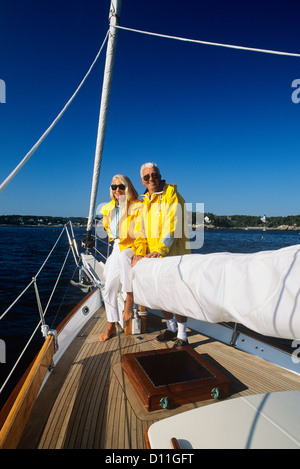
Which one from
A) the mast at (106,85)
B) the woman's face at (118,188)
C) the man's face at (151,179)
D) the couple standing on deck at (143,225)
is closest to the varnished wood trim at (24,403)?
the couple standing on deck at (143,225)

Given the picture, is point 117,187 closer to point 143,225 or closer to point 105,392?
point 143,225

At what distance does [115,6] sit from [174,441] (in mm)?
3714

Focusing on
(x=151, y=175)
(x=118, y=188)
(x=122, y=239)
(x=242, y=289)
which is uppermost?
(x=151, y=175)

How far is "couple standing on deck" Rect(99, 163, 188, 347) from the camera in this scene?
244 cm

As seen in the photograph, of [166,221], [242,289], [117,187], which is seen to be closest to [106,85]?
[117,187]

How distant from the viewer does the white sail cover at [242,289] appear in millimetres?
956

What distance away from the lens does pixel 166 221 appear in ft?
7.98

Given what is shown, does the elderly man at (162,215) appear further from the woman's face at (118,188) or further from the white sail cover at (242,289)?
the white sail cover at (242,289)

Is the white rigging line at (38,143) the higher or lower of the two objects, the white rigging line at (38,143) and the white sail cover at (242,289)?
the higher

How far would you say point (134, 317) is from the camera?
10.8 ft

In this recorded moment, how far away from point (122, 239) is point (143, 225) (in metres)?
0.29

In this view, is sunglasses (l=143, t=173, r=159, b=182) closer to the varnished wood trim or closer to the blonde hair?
the blonde hair

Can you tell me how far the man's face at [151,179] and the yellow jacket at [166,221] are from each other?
0.05m
